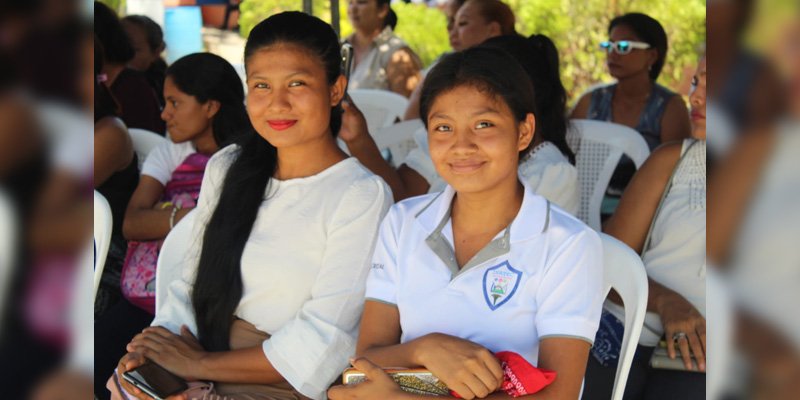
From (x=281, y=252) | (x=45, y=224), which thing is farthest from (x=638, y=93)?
(x=45, y=224)

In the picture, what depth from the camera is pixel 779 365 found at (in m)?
0.58

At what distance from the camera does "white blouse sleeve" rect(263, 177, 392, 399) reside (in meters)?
2.08

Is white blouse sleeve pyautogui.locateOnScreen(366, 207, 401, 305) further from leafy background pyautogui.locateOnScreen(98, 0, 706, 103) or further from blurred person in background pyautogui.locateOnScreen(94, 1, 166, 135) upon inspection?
leafy background pyautogui.locateOnScreen(98, 0, 706, 103)

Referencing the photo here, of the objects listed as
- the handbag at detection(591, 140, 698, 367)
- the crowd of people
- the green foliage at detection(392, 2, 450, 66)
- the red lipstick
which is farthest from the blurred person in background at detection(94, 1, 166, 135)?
the green foliage at detection(392, 2, 450, 66)

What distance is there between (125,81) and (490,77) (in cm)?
284

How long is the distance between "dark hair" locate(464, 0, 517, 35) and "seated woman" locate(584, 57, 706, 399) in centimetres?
223

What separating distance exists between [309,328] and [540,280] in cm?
57

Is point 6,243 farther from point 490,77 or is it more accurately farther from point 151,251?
point 151,251

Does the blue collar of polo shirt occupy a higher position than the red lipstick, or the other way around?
the red lipstick

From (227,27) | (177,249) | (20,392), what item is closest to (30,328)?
(20,392)

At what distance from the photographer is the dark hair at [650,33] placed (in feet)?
15.6

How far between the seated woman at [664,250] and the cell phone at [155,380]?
1.04 metres

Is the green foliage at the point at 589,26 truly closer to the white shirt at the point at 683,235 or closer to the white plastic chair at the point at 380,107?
the white plastic chair at the point at 380,107

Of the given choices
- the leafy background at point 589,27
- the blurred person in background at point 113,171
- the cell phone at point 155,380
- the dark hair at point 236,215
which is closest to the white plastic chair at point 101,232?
the dark hair at point 236,215
